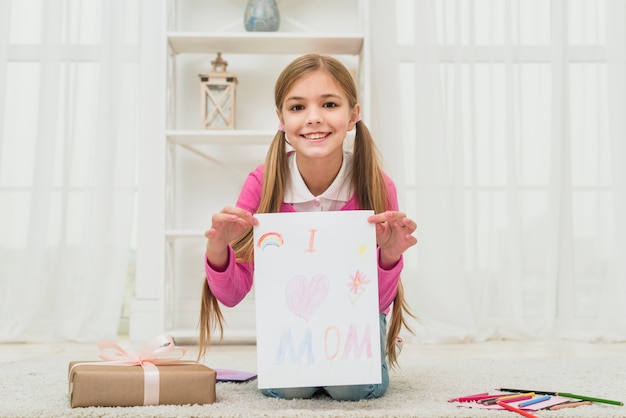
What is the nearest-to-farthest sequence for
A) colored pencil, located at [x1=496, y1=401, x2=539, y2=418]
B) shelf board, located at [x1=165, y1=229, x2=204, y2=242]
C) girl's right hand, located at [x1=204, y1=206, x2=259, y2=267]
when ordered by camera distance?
colored pencil, located at [x1=496, y1=401, x2=539, y2=418], girl's right hand, located at [x1=204, y1=206, x2=259, y2=267], shelf board, located at [x1=165, y1=229, x2=204, y2=242]

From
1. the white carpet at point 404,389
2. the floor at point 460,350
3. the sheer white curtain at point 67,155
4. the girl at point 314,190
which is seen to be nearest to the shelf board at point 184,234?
the sheer white curtain at point 67,155

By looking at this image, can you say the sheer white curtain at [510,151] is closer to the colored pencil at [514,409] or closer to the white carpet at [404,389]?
the white carpet at [404,389]

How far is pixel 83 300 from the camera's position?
2494 millimetres

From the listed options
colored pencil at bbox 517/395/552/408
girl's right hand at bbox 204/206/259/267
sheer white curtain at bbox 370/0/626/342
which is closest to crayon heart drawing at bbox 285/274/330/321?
girl's right hand at bbox 204/206/259/267

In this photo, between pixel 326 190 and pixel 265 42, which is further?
pixel 265 42

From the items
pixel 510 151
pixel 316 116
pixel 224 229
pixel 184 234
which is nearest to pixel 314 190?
pixel 316 116

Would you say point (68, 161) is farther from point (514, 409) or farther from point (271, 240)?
point (514, 409)

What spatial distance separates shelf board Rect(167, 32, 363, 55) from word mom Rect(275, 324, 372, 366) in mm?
1400

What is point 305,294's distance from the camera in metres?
1.26

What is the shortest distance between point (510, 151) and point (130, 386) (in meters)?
1.76

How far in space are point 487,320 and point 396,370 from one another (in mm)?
867

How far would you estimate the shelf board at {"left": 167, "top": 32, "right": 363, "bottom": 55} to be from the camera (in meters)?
2.44

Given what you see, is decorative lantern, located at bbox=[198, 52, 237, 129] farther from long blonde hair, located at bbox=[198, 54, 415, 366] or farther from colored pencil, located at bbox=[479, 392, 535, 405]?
colored pencil, located at bbox=[479, 392, 535, 405]

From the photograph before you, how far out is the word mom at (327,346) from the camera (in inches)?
48.9
